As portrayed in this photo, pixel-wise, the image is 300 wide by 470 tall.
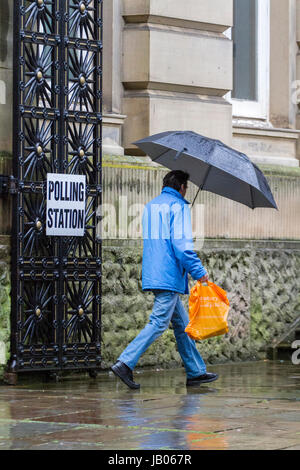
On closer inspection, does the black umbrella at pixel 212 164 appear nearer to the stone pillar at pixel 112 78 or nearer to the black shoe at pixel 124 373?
the stone pillar at pixel 112 78

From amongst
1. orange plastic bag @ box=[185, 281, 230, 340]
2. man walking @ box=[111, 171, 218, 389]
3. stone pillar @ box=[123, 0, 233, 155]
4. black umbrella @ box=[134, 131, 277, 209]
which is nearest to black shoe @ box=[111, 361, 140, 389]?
man walking @ box=[111, 171, 218, 389]

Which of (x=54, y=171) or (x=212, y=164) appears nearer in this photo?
(x=212, y=164)

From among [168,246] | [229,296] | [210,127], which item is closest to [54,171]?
[168,246]

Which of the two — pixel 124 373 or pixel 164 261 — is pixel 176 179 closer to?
pixel 164 261

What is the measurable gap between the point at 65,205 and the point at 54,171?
31cm

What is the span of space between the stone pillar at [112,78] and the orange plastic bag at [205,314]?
2445 millimetres

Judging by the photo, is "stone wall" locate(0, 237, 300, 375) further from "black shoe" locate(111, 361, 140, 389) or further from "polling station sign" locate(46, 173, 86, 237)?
"black shoe" locate(111, 361, 140, 389)

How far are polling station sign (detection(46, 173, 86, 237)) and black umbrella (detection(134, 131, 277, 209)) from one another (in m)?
0.70

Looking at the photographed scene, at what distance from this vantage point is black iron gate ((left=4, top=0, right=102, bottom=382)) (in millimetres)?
10461

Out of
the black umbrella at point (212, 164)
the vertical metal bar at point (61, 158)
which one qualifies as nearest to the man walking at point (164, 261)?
the black umbrella at point (212, 164)

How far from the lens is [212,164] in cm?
992

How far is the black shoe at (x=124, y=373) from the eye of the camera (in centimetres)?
993

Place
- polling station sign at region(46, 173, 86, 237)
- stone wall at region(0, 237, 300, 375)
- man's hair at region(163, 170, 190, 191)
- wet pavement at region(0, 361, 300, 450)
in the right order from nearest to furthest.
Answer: wet pavement at region(0, 361, 300, 450) → man's hair at region(163, 170, 190, 191) → polling station sign at region(46, 173, 86, 237) → stone wall at region(0, 237, 300, 375)
